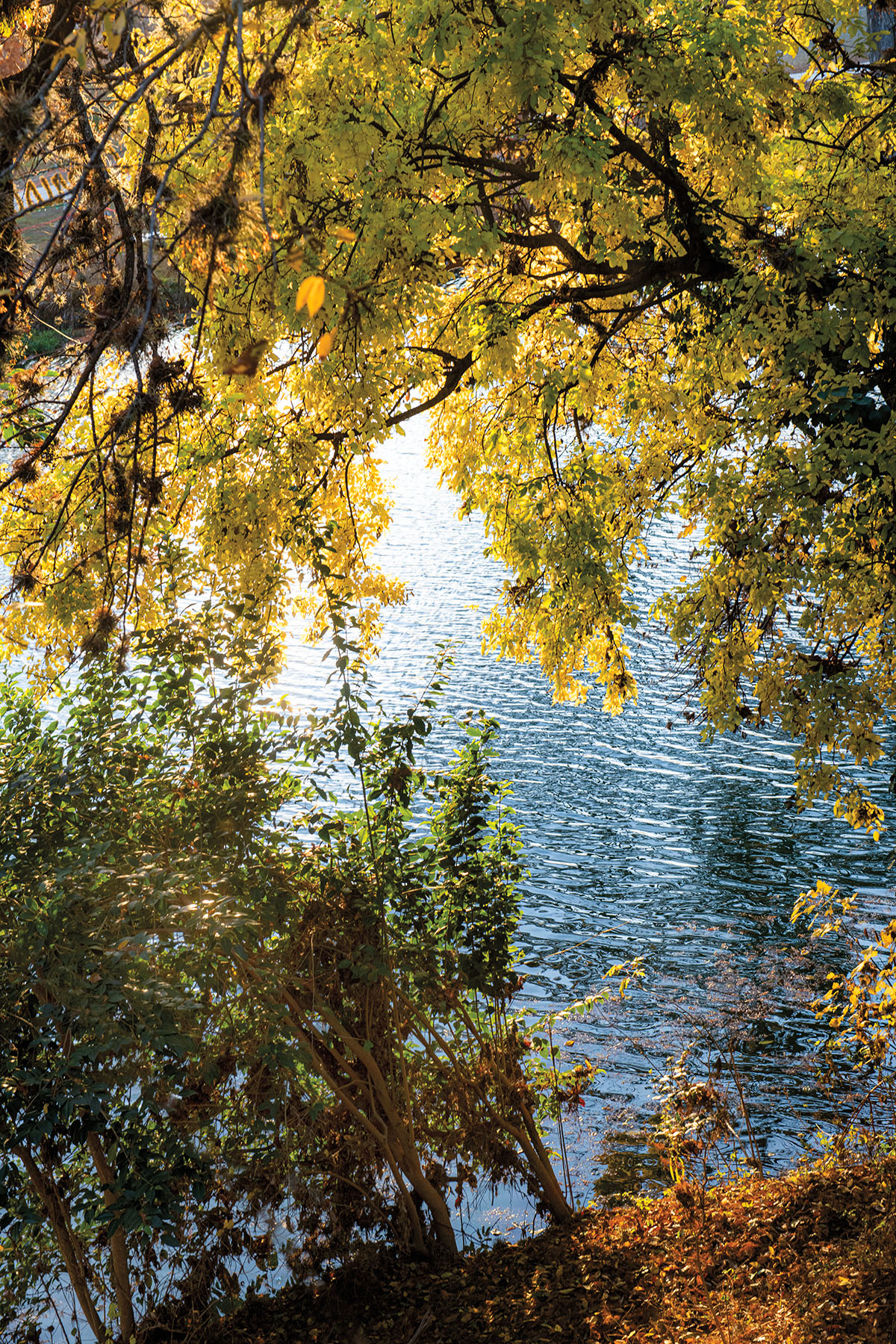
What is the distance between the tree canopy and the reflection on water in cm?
348

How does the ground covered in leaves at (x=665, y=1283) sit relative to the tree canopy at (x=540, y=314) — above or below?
below

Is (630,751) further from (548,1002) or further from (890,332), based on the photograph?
(890,332)

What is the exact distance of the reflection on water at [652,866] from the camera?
9.72 m

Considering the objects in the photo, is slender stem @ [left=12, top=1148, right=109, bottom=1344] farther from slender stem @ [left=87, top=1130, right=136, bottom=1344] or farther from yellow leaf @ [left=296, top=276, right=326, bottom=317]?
yellow leaf @ [left=296, top=276, right=326, bottom=317]

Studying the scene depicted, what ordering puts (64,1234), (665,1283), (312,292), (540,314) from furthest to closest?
(540,314)
(665,1283)
(64,1234)
(312,292)

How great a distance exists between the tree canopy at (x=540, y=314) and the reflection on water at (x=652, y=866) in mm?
3484

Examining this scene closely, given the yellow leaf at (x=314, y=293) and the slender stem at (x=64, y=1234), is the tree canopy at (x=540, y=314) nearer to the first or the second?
the yellow leaf at (x=314, y=293)

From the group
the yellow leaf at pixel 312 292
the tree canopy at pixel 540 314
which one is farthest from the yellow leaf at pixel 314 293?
the tree canopy at pixel 540 314

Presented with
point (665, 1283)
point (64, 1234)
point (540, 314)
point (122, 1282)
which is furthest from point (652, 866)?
point (64, 1234)

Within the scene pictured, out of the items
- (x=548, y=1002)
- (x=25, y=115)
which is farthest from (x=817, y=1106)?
(x=25, y=115)

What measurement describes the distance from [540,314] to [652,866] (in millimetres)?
7062

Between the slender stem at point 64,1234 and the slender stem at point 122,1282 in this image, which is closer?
the slender stem at point 64,1234

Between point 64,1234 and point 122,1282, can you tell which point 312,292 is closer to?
point 64,1234

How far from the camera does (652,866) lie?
545 inches
